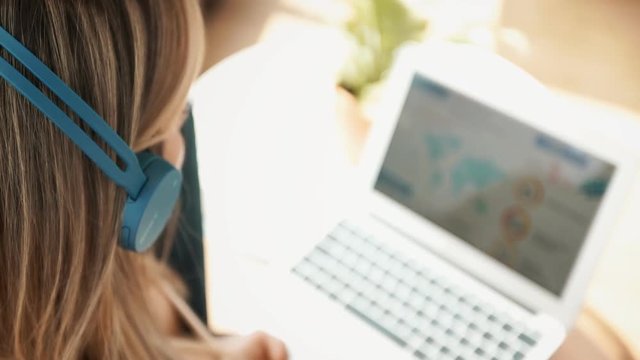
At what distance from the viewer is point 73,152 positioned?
1.44ft

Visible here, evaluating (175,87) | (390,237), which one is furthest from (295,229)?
(175,87)

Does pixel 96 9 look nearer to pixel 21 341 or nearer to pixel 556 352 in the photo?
pixel 21 341

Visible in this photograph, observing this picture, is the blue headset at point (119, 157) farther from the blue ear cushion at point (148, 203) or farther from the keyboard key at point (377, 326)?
the keyboard key at point (377, 326)

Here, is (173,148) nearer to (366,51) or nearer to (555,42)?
(366,51)

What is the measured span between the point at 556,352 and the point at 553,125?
0.17 metres

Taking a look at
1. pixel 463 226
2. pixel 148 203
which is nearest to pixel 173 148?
pixel 148 203

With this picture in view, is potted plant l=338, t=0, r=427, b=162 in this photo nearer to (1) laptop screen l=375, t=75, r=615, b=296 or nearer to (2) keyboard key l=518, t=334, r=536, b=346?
(1) laptop screen l=375, t=75, r=615, b=296

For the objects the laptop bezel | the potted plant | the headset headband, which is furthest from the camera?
the potted plant

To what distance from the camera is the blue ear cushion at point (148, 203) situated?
0.48 meters

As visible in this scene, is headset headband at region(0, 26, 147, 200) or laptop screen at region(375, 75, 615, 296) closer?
headset headband at region(0, 26, 147, 200)

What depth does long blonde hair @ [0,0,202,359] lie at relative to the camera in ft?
1.36

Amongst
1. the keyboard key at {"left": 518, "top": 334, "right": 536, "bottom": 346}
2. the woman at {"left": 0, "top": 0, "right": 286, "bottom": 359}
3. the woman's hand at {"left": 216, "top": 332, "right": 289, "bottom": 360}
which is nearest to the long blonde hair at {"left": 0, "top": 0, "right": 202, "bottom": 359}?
the woman at {"left": 0, "top": 0, "right": 286, "bottom": 359}

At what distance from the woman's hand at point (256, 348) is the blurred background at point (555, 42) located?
20cm

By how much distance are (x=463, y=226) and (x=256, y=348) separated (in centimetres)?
19
